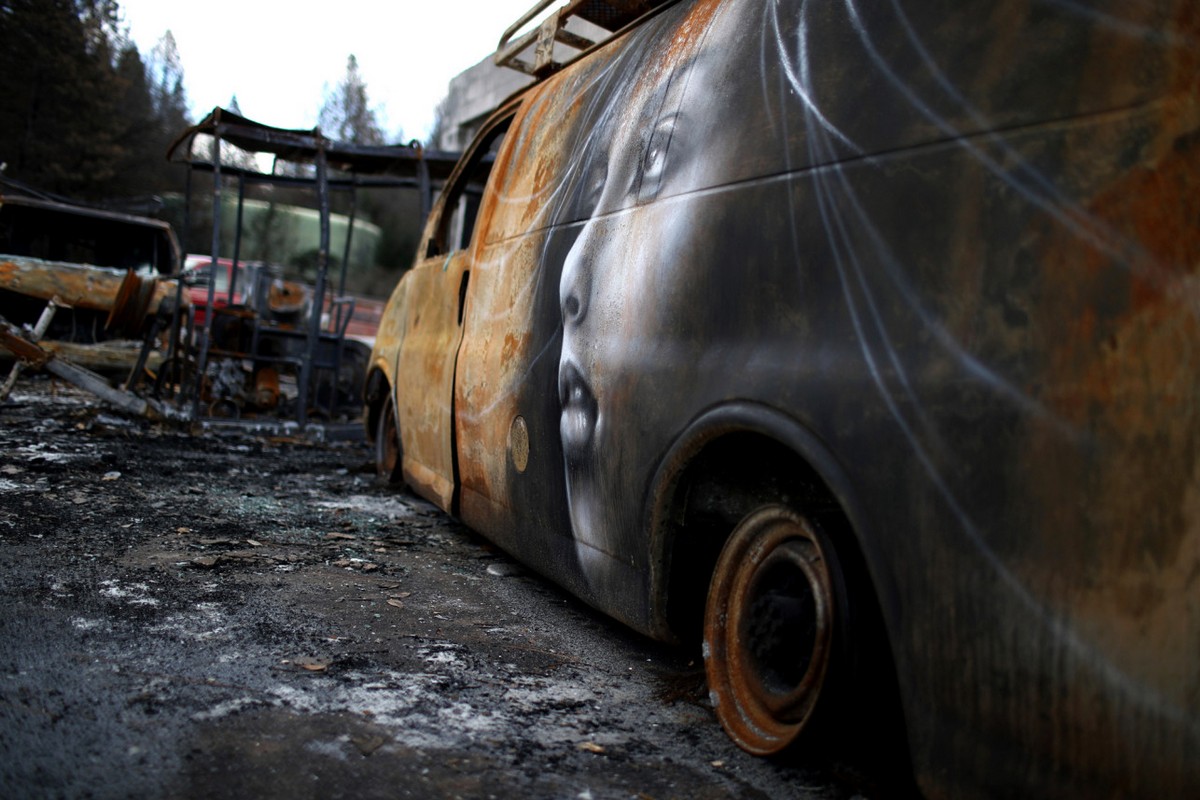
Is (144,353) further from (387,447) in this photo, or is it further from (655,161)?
(655,161)

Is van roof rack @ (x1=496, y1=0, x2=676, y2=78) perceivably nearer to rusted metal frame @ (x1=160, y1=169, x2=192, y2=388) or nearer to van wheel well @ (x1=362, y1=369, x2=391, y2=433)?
van wheel well @ (x1=362, y1=369, x2=391, y2=433)

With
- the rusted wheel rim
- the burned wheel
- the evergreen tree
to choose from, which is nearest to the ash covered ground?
the rusted wheel rim

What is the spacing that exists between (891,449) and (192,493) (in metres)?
4.46

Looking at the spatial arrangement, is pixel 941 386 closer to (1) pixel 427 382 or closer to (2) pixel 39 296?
→ (1) pixel 427 382

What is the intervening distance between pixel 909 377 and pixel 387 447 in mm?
4632

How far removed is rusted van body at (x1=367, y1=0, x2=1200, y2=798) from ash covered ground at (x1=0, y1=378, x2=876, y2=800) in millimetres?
255

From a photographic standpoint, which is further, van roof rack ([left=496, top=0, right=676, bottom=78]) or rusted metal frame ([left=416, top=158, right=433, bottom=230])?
rusted metal frame ([left=416, top=158, right=433, bottom=230])

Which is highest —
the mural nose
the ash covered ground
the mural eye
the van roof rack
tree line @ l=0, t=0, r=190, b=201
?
tree line @ l=0, t=0, r=190, b=201

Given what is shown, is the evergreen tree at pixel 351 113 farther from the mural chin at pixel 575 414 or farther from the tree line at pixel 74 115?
the mural chin at pixel 575 414

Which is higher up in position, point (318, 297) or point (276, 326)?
point (318, 297)

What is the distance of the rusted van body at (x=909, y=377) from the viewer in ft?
4.33

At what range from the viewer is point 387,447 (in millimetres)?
5773

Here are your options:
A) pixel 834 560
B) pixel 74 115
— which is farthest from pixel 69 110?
pixel 834 560

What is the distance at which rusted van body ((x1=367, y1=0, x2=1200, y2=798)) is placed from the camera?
1318 millimetres
